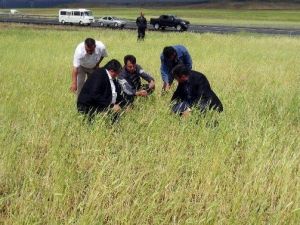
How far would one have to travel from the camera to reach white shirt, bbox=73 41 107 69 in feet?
25.0

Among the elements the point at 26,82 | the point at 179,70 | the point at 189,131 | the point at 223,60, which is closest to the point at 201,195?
the point at 189,131

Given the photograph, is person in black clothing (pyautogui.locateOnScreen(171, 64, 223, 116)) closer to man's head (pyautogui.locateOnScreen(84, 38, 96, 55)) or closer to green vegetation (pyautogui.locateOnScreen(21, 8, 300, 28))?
man's head (pyautogui.locateOnScreen(84, 38, 96, 55))

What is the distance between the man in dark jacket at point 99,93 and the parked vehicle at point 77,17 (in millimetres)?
42289

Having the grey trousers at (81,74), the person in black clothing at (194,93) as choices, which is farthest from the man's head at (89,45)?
the person in black clothing at (194,93)

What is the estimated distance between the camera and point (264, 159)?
4.56 metres

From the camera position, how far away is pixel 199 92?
6043 millimetres

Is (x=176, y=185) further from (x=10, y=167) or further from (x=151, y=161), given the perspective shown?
(x=10, y=167)

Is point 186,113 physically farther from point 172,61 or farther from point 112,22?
point 112,22

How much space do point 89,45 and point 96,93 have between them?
1428 mm

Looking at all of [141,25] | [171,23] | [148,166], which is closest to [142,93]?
[148,166]

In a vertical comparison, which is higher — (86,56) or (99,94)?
(86,56)

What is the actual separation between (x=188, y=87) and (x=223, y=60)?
9.65m

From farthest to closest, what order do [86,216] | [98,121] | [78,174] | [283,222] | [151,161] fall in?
[98,121], [151,161], [78,174], [283,222], [86,216]

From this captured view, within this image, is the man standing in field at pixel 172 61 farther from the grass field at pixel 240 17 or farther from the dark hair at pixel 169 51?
the grass field at pixel 240 17
